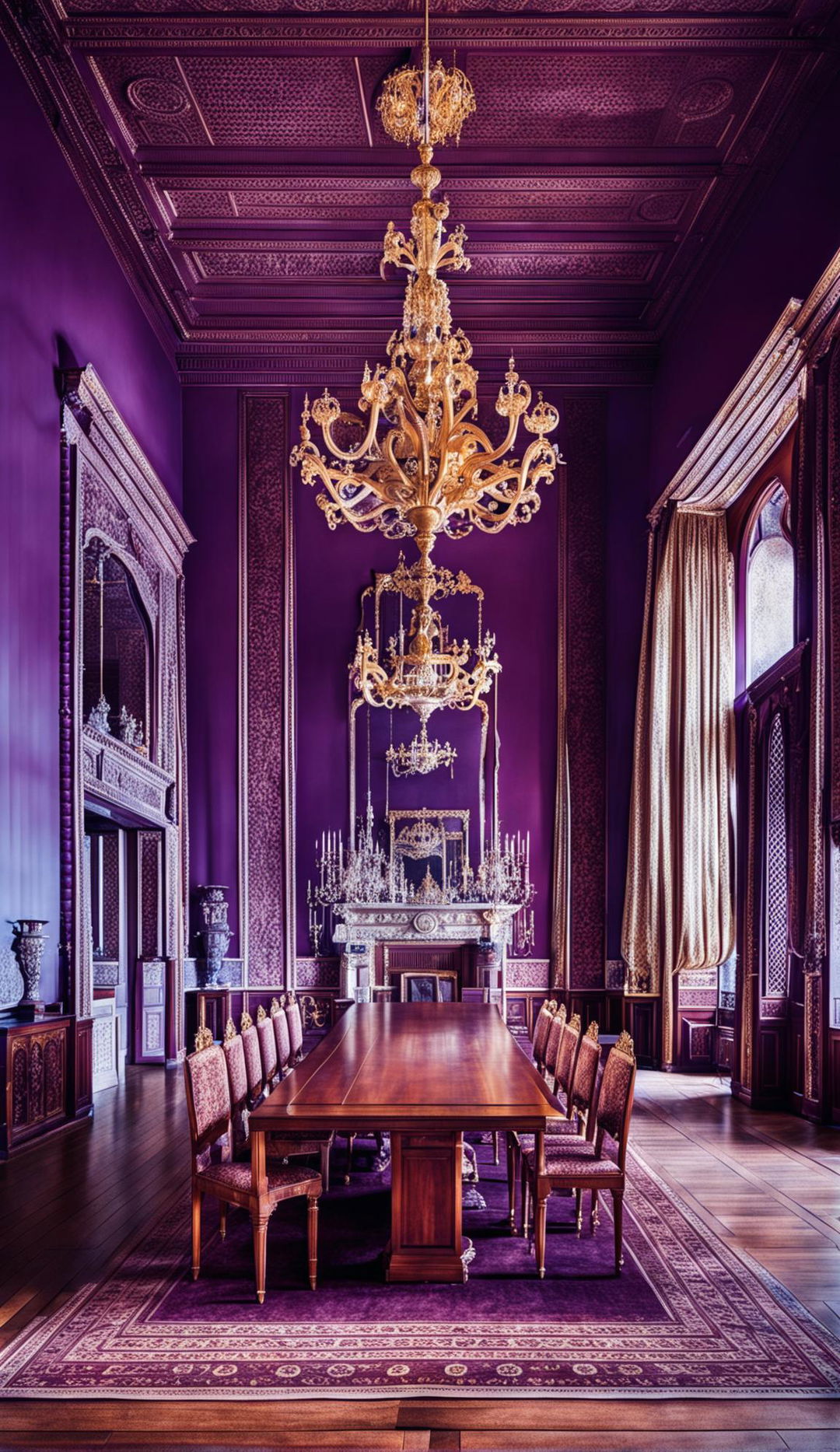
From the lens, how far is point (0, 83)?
673 cm

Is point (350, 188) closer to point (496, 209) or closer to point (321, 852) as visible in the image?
point (496, 209)

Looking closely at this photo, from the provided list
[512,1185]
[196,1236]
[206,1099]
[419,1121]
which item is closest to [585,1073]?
[512,1185]

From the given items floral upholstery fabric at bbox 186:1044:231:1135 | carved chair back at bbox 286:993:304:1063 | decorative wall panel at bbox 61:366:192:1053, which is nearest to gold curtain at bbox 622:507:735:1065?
carved chair back at bbox 286:993:304:1063

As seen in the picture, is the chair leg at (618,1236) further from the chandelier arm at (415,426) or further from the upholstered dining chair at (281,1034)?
the chandelier arm at (415,426)

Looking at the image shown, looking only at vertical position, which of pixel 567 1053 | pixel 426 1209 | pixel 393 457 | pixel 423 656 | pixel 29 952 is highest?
pixel 393 457

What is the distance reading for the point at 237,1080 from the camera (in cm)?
514

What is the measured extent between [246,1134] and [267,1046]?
0.71 meters

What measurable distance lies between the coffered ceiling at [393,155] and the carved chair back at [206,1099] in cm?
601

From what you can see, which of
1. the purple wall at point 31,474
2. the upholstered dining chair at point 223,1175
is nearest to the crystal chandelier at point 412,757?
the purple wall at point 31,474

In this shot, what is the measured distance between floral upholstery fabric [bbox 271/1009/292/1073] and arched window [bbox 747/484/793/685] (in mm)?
4823

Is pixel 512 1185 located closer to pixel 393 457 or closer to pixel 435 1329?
pixel 435 1329

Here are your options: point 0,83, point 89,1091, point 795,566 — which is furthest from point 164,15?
point 89,1091

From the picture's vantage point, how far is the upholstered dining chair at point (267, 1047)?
5965mm

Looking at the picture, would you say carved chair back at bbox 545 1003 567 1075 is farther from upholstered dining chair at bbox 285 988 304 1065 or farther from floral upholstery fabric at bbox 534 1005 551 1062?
upholstered dining chair at bbox 285 988 304 1065
